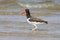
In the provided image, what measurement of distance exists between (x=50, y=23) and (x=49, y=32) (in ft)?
8.98

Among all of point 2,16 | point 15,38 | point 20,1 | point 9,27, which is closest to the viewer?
point 15,38

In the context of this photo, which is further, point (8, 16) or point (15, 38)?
point (8, 16)

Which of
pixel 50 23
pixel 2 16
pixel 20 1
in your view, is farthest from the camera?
pixel 20 1

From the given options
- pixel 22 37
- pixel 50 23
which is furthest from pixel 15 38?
pixel 50 23

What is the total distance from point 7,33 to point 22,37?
0.98m

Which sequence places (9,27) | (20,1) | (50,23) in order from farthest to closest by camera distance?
1. (20,1)
2. (50,23)
3. (9,27)

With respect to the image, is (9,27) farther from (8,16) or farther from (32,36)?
(8,16)

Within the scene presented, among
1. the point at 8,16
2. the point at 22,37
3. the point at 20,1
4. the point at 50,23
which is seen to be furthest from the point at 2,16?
the point at 20,1

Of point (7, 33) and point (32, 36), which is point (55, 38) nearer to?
point (32, 36)

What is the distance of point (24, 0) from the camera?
109ft

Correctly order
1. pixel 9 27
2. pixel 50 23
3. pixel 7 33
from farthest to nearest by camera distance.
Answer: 1. pixel 50 23
2. pixel 9 27
3. pixel 7 33

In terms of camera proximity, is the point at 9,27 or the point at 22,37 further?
the point at 9,27

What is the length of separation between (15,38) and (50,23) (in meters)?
4.28

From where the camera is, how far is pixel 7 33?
14.1 meters
